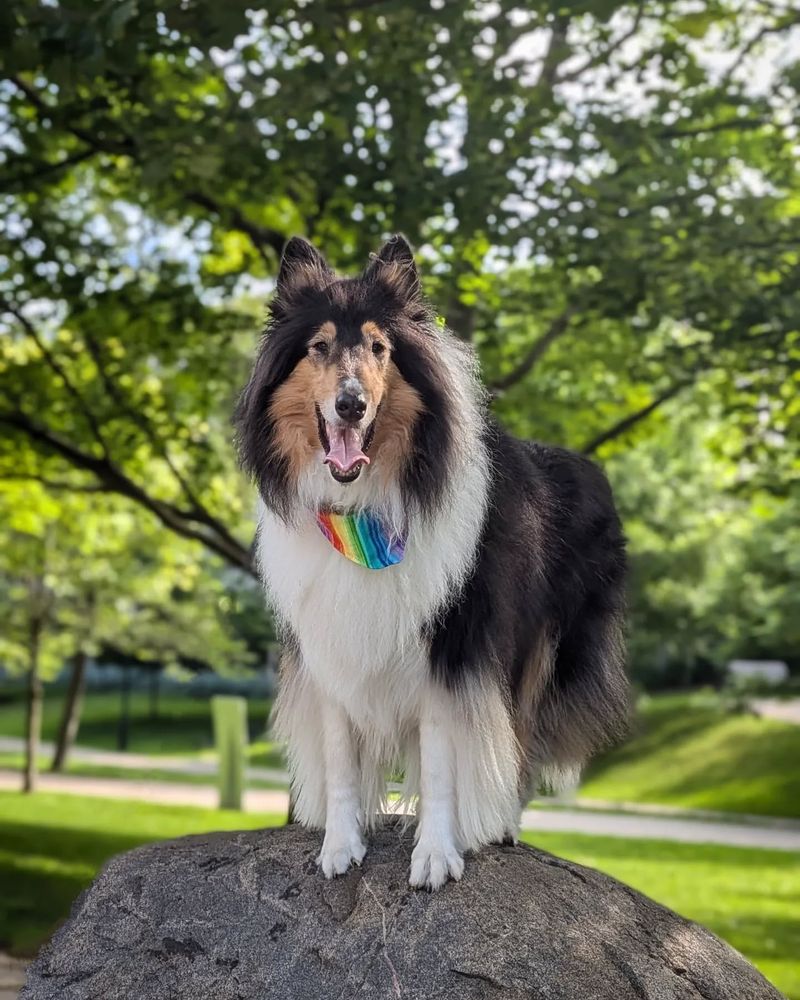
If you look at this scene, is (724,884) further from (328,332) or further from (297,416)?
(328,332)

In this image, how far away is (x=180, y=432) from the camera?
39.0ft

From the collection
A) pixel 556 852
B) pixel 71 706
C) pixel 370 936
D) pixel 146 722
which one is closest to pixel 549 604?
pixel 370 936

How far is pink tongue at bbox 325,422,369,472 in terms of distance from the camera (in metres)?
3.88

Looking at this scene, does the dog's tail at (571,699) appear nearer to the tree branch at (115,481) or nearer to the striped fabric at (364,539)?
the striped fabric at (364,539)

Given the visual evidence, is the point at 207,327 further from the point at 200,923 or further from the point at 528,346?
the point at 200,923

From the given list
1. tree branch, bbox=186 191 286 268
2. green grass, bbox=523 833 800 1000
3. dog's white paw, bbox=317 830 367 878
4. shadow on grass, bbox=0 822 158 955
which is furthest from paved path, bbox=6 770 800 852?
dog's white paw, bbox=317 830 367 878

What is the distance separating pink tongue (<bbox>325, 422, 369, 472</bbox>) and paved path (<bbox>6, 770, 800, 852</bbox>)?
12.9 m

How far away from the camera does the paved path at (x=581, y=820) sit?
57.2 feet

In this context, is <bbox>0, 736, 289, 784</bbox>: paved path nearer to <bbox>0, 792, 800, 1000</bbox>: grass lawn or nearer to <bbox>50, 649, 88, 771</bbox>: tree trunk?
<bbox>50, 649, 88, 771</bbox>: tree trunk

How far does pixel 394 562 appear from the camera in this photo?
4.25m

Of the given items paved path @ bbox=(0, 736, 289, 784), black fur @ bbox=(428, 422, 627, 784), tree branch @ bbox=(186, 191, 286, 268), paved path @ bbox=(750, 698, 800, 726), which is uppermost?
tree branch @ bbox=(186, 191, 286, 268)

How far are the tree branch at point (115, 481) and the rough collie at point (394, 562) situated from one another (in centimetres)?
560

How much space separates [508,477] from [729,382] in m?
6.53

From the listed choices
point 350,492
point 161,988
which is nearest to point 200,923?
point 161,988
